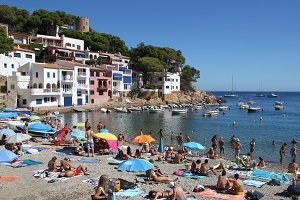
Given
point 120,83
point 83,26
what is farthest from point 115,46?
point 120,83

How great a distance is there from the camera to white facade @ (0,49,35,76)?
61.4m

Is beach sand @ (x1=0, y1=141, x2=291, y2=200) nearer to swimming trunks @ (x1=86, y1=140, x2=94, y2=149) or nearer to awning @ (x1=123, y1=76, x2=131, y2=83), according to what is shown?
swimming trunks @ (x1=86, y1=140, x2=94, y2=149)

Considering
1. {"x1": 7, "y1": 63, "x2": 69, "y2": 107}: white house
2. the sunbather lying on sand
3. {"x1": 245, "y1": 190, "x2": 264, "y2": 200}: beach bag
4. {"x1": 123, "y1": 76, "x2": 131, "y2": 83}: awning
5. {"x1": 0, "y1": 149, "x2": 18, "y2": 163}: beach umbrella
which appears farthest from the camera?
{"x1": 123, "y1": 76, "x2": 131, "y2": 83}: awning

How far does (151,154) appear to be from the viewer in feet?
79.6

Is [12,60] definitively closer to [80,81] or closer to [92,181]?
[80,81]

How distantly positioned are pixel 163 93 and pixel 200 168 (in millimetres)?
73057

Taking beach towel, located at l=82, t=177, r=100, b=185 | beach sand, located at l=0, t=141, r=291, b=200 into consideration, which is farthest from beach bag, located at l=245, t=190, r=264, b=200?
Result: beach towel, located at l=82, t=177, r=100, b=185

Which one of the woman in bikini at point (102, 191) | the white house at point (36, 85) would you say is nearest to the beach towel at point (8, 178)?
the woman in bikini at point (102, 191)

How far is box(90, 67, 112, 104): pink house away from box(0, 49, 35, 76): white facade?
15441 millimetres

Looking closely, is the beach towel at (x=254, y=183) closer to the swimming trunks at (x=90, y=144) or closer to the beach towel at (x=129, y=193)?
the beach towel at (x=129, y=193)

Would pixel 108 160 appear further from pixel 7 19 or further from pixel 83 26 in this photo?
pixel 83 26

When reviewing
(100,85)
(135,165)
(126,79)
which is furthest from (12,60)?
(135,165)

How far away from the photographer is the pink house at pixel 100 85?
243 ft

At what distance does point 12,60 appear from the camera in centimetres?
6312
